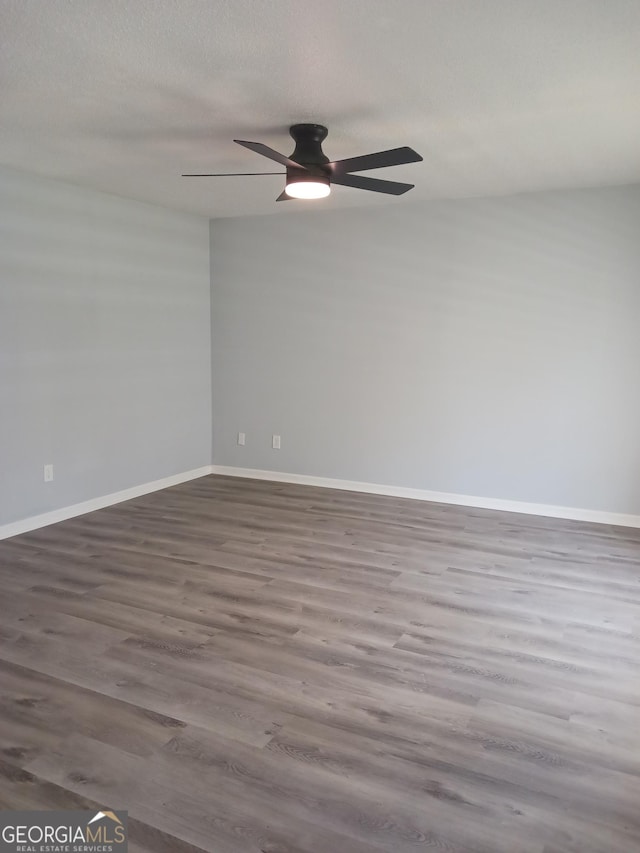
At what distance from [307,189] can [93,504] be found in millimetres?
2900

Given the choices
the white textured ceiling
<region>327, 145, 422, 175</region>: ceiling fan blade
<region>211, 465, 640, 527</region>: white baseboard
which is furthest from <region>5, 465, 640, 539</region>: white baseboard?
<region>327, 145, 422, 175</region>: ceiling fan blade

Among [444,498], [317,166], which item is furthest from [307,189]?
[444,498]

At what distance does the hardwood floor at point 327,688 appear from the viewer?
1.77m

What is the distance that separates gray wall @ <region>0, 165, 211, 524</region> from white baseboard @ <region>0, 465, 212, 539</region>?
0.05 m

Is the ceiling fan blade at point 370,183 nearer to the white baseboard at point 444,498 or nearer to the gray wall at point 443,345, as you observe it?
the gray wall at point 443,345

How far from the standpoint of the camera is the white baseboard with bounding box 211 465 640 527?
179 inches

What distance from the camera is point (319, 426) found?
5.49 m

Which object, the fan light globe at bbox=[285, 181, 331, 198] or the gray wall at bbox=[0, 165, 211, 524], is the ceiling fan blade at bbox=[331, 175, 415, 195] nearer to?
the fan light globe at bbox=[285, 181, 331, 198]

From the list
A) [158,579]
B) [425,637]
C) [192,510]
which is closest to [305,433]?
[192,510]

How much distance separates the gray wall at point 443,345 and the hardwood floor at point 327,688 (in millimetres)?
832

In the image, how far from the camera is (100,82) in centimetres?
254

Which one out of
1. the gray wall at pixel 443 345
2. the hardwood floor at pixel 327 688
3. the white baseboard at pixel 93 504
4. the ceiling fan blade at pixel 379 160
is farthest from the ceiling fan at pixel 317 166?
the white baseboard at pixel 93 504

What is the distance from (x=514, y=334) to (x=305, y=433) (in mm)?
1964

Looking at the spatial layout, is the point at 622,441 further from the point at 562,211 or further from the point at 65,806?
the point at 65,806
